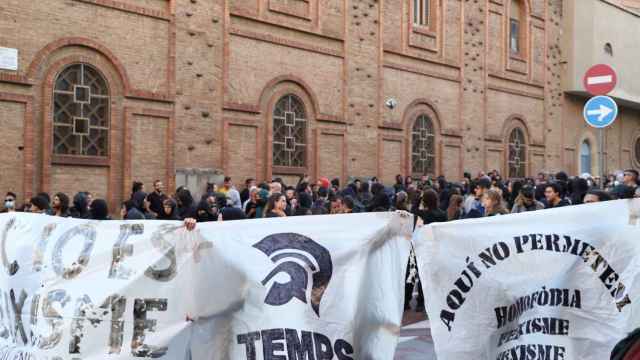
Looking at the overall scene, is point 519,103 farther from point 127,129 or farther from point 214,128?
point 127,129

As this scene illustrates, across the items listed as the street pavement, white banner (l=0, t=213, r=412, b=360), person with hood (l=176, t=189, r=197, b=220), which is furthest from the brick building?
white banner (l=0, t=213, r=412, b=360)

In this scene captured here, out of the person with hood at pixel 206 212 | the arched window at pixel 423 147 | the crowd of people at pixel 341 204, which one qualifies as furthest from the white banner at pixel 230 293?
the arched window at pixel 423 147

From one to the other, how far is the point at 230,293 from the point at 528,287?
81.4 inches

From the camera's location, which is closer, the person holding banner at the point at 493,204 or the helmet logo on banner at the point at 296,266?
the helmet logo on banner at the point at 296,266

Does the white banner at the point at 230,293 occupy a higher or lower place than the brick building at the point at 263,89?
lower

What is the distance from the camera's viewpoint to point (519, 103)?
101 ft

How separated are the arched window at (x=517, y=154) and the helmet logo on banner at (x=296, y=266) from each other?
26392 mm

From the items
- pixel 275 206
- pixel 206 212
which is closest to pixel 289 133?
pixel 206 212

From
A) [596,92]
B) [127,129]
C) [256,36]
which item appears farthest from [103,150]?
[596,92]

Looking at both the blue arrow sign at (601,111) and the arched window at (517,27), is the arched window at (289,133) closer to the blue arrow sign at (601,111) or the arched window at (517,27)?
the blue arrow sign at (601,111)

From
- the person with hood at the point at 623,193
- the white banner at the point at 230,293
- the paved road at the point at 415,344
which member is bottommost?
the paved road at the point at 415,344

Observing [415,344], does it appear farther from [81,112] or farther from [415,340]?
[81,112]

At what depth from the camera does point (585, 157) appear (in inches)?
1404

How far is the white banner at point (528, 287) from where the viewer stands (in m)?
5.08
